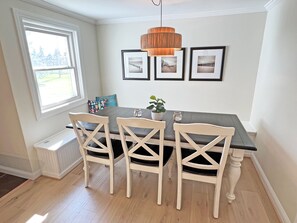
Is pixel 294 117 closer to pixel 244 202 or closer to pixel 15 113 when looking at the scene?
pixel 244 202

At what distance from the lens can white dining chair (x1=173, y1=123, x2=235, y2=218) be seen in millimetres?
1407

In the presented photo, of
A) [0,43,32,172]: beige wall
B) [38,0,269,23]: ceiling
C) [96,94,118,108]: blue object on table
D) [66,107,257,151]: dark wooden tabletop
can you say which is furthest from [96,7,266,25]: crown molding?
[0,43,32,172]: beige wall

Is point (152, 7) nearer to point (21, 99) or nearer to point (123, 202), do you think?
point (21, 99)

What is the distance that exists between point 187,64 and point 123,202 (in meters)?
2.39

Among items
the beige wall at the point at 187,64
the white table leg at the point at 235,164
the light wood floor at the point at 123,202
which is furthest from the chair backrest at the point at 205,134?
the beige wall at the point at 187,64

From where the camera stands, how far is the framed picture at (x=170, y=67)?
303cm

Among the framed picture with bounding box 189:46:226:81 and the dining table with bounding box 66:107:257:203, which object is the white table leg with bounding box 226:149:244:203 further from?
the framed picture with bounding box 189:46:226:81

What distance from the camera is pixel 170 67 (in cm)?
313

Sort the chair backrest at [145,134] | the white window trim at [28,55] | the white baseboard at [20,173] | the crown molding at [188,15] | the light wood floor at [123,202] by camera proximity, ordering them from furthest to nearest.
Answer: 1. the crown molding at [188,15]
2. the white baseboard at [20,173]
3. the white window trim at [28,55]
4. the light wood floor at [123,202]
5. the chair backrest at [145,134]

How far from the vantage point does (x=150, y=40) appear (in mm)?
1600

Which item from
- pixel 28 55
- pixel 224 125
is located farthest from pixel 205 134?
pixel 28 55

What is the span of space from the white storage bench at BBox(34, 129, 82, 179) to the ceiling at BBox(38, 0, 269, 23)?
1849mm

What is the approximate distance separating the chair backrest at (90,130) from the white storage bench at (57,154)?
0.49m

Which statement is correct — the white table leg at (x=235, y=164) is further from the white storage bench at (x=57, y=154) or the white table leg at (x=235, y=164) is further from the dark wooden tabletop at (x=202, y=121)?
the white storage bench at (x=57, y=154)
